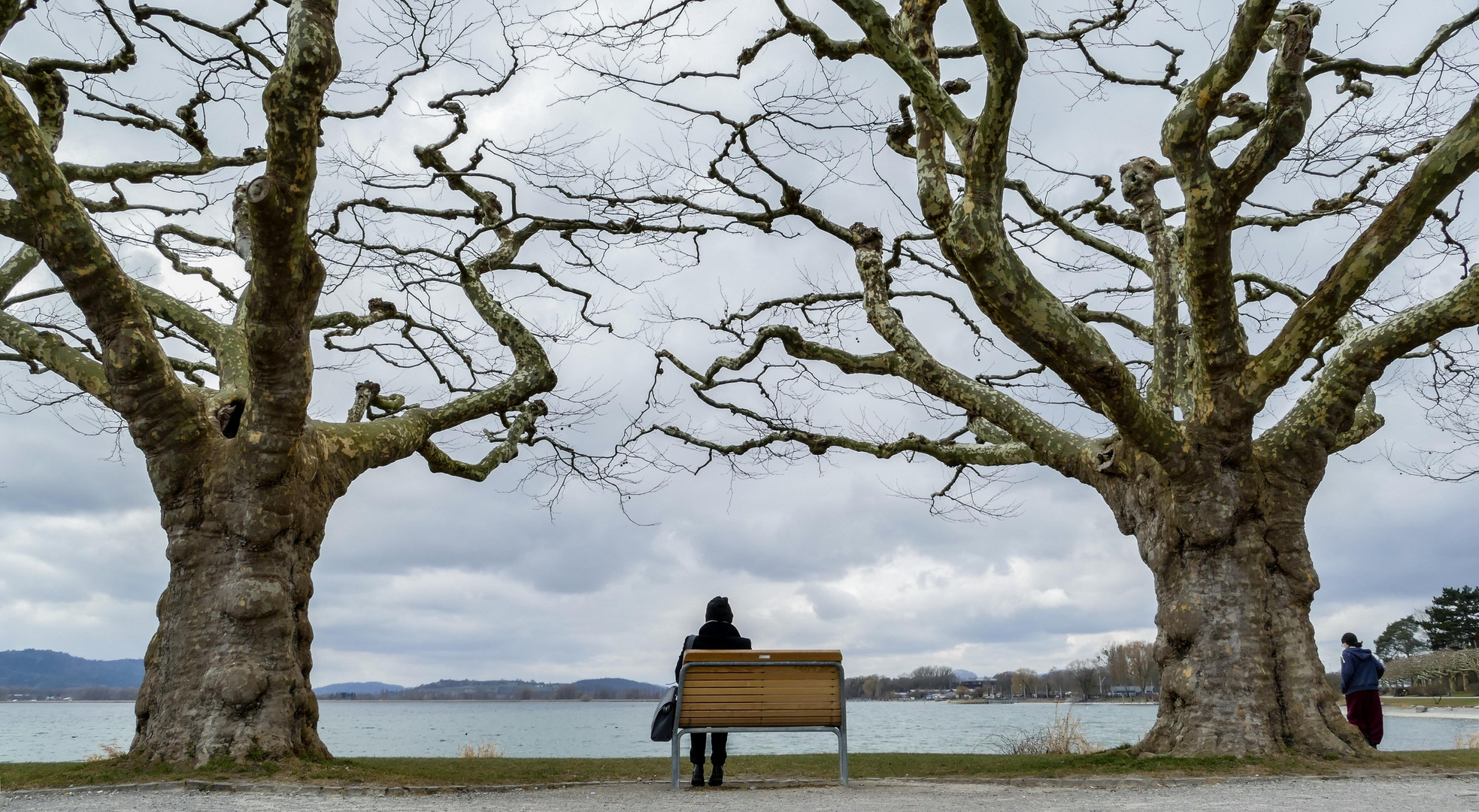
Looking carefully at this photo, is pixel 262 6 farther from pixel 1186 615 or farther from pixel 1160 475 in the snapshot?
pixel 1186 615

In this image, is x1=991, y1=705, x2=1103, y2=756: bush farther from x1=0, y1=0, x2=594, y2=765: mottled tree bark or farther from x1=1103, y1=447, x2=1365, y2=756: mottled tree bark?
x1=0, y1=0, x2=594, y2=765: mottled tree bark

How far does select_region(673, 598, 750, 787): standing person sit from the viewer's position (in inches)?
261

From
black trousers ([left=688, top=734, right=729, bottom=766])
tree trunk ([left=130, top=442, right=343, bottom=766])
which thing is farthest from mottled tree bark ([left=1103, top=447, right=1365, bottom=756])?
tree trunk ([left=130, top=442, right=343, bottom=766])

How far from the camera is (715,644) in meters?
7.17

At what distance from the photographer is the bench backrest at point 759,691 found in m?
6.38

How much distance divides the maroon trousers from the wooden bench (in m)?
7.00

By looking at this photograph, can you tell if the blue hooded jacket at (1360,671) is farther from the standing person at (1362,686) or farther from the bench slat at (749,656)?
the bench slat at (749,656)

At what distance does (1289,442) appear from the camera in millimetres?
8234

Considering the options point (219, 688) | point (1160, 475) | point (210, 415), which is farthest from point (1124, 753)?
point (210, 415)

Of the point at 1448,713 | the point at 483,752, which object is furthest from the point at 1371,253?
the point at 1448,713

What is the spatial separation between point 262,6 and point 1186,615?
10.9m

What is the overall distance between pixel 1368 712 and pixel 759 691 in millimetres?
7798

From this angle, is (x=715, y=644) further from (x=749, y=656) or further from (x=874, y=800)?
(x=874, y=800)

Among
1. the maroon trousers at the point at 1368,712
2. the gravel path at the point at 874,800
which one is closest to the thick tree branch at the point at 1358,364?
the gravel path at the point at 874,800
